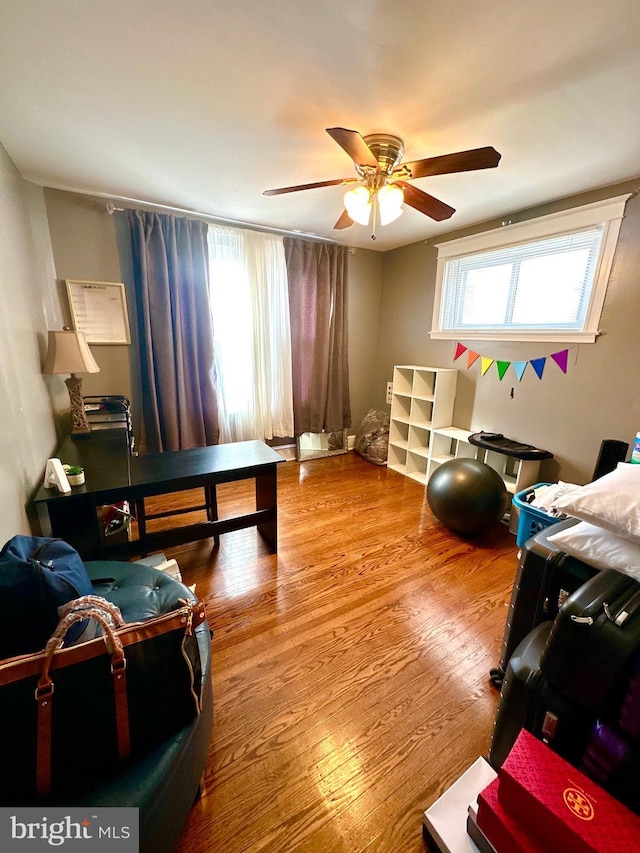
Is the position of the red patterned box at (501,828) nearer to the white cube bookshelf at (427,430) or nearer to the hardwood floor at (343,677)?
the hardwood floor at (343,677)

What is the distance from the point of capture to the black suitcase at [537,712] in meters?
0.86

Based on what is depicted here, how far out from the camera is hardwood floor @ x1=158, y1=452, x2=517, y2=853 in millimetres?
1021

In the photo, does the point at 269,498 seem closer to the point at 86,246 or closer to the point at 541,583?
the point at 541,583

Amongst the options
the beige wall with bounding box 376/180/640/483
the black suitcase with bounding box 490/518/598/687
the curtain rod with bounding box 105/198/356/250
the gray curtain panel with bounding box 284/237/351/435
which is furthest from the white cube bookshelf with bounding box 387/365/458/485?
the black suitcase with bounding box 490/518/598/687

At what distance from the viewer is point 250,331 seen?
3.38 meters

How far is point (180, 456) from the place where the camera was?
2039mm

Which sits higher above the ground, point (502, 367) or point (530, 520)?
point (502, 367)

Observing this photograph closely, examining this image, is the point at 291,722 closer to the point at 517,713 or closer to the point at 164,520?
the point at 517,713

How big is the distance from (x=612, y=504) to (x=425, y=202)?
1.75 m

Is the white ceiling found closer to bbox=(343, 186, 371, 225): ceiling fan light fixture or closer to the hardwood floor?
bbox=(343, 186, 371, 225): ceiling fan light fixture

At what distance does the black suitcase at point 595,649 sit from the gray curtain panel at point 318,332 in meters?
3.17

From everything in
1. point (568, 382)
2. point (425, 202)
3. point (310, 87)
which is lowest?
point (568, 382)
